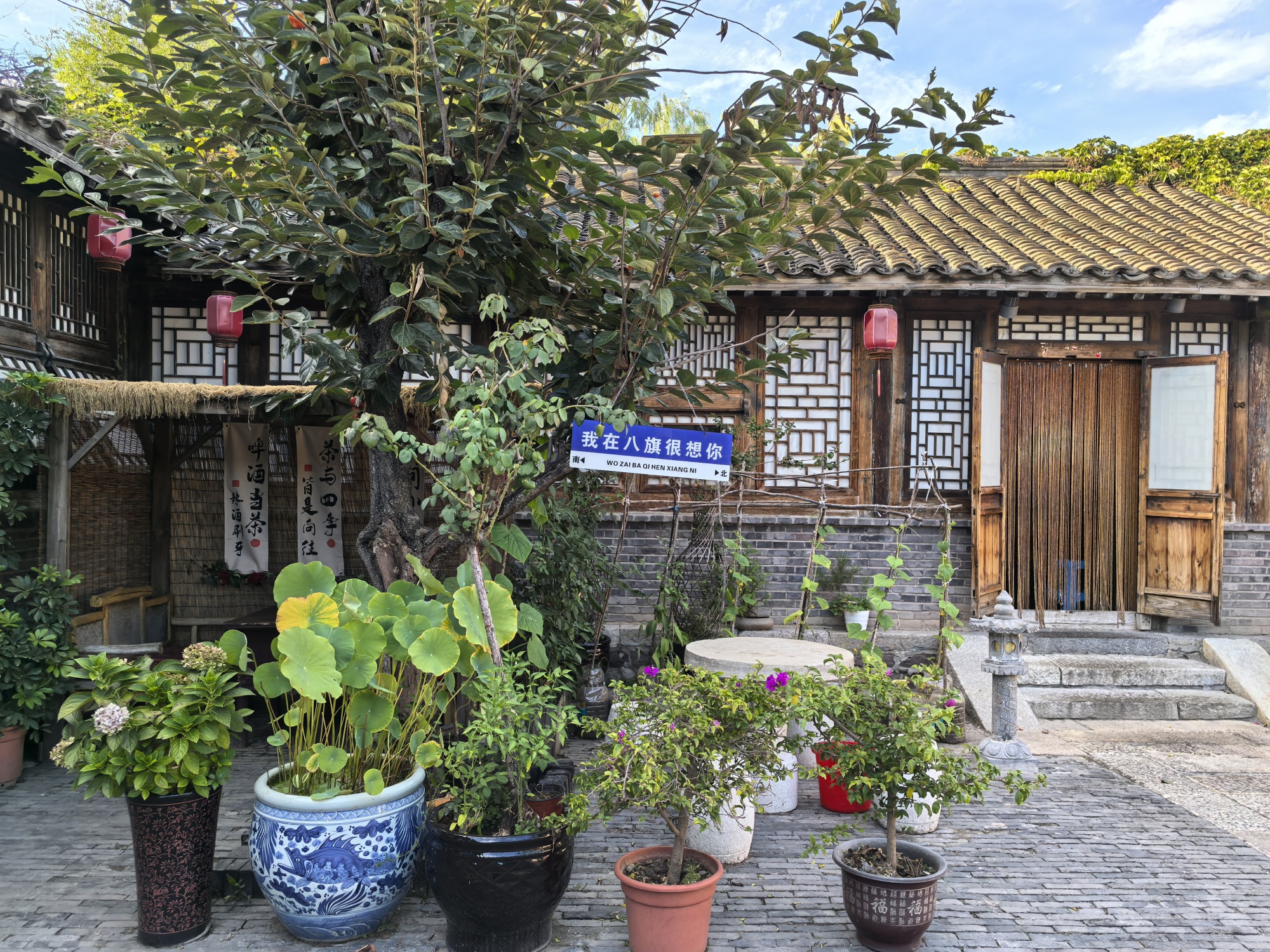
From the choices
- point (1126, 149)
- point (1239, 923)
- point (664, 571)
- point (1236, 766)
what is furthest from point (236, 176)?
point (1126, 149)

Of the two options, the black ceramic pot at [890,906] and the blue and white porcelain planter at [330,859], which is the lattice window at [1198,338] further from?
the blue and white porcelain planter at [330,859]

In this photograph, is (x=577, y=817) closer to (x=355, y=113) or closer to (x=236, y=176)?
(x=355, y=113)

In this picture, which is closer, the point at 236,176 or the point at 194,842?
the point at 194,842

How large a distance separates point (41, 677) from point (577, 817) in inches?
167

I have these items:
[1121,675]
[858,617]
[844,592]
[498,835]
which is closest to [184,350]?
[498,835]

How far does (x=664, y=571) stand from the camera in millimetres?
6625

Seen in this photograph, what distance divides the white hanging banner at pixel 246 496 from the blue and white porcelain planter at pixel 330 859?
4.43 m

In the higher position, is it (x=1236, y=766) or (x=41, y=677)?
(x=41, y=677)

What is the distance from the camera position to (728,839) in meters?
4.38

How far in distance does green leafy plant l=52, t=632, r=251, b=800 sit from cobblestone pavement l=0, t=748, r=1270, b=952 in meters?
0.73

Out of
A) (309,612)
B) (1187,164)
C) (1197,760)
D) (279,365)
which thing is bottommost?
(1197,760)

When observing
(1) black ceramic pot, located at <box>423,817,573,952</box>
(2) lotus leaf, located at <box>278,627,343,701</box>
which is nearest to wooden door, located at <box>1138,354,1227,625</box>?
(1) black ceramic pot, located at <box>423,817,573,952</box>

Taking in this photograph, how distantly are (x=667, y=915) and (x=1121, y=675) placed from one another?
576cm

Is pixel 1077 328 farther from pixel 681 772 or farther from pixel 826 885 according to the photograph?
pixel 681 772
